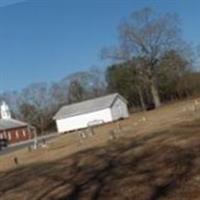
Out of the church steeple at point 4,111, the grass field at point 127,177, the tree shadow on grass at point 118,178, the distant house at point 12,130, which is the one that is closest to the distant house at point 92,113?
the distant house at point 12,130

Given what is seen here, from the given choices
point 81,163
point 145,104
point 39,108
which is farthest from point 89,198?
point 39,108

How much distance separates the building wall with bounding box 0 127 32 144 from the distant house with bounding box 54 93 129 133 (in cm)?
822

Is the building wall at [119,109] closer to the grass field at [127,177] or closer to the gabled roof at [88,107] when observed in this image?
the gabled roof at [88,107]

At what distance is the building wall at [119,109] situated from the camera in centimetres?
8412

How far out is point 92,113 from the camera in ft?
277

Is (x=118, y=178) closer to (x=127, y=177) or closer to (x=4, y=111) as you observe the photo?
(x=127, y=177)

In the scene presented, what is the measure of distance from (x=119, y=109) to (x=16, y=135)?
18021 mm

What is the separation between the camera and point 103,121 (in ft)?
270

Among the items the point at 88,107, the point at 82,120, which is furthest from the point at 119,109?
the point at 82,120

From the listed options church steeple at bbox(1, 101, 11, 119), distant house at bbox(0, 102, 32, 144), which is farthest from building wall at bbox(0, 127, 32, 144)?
church steeple at bbox(1, 101, 11, 119)

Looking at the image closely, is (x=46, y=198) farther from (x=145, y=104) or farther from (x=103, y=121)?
(x=145, y=104)

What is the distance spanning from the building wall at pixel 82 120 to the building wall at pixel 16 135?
8.41 m

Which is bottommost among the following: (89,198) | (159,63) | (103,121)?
(89,198)

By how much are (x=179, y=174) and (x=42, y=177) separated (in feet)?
23.3
